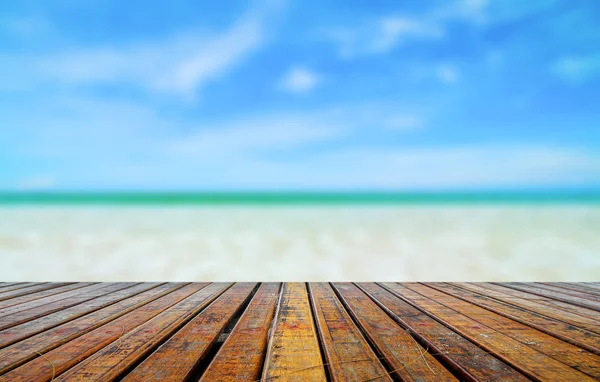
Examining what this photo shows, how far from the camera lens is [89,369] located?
1.04 metres

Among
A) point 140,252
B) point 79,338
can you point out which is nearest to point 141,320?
point 79,338

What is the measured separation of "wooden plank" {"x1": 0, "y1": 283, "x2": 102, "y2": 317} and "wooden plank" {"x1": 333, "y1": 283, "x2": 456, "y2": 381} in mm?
1913

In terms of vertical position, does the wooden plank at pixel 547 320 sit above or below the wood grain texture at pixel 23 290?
below

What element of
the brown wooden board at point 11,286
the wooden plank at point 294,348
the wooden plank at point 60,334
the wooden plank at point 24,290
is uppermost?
the brown wooden board at point 11,286

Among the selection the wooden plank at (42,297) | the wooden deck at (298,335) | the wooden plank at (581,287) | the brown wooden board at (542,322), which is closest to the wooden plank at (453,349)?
the wooden deck at (298,335)

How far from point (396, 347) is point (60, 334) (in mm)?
1468

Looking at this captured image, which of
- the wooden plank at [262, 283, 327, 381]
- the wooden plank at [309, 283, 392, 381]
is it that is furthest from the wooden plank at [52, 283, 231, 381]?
the wooden plank at [309, 283, 392, 381]

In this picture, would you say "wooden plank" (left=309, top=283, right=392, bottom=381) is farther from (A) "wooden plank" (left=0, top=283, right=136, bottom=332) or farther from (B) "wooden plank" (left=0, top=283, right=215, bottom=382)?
(A) "wooden plank" (left=0, top=283, right=136, bottom=332)

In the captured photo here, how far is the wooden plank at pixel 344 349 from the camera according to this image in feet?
3.32

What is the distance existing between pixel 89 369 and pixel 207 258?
5305 millimetres

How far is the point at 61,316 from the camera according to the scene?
163 cm

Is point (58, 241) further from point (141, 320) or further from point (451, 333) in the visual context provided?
point (451, 333)

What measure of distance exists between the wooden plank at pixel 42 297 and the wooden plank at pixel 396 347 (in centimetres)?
191

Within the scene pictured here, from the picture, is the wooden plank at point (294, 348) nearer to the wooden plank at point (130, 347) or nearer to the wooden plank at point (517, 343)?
the wooden plank at point (130, 347)
